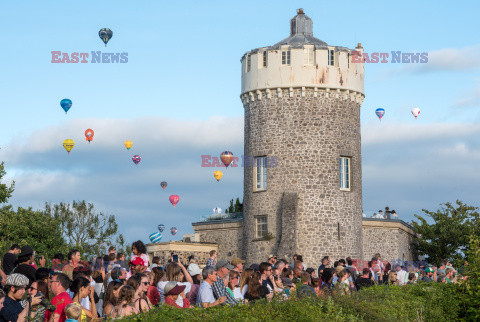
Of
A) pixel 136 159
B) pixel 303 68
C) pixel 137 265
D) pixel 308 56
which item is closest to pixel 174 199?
pixel 136 159

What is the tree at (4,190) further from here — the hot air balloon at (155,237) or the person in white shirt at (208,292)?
the person in white shirt at (208,292)

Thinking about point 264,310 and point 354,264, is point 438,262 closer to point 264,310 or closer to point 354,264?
point 354,264

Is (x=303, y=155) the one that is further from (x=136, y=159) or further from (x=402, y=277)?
(x=136, y=159)

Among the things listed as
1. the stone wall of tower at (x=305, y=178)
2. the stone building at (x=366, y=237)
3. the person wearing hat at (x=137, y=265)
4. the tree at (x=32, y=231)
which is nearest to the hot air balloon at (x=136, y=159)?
the tree at (x=32, y=231)

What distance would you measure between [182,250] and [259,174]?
540cm

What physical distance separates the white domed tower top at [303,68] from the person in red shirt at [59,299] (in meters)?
25.6

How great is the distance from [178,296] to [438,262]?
103 feet

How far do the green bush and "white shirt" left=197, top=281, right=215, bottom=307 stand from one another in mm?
831

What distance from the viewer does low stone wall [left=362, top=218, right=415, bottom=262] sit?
3738 centimetres

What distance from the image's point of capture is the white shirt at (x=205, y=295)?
12.6 meters

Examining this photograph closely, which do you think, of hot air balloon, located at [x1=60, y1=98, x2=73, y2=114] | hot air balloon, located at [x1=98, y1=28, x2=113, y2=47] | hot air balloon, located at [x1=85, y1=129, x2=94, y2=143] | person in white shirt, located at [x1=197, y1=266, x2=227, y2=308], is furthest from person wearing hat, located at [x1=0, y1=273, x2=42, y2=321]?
hot air balloon, located at [x1=85, y1=129, x2=94, y2=143]

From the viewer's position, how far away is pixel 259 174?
3575cm

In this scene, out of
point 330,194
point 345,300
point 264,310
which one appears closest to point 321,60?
point 330,194

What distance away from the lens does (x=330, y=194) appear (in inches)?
1369
